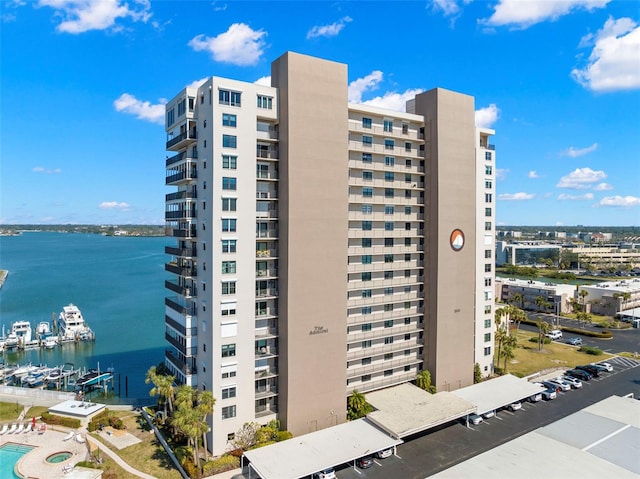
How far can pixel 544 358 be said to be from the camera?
2675 inches

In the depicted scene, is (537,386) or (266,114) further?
(537,386)

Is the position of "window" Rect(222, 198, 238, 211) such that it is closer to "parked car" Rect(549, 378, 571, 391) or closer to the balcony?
the balcony

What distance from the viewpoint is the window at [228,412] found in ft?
123

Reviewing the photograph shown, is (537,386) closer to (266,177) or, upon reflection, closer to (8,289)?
(266,177)

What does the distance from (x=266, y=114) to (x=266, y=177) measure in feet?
19.8

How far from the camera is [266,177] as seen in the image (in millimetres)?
40562

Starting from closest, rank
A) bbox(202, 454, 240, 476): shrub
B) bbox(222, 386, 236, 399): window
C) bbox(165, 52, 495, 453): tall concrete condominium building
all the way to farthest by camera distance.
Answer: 1. bbox(202, 454, 240, 476): shrub
2. bbox(222, 386, 236, 399): window
3. bbox(165, 52, 495, 453): tall concrete condominium building

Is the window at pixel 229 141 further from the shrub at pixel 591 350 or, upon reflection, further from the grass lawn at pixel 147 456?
the shrub at pixel 591 350

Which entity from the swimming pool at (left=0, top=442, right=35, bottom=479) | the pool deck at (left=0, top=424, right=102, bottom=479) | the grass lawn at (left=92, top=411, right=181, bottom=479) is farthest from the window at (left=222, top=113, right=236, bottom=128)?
the swimming pool at (left=0, top=442, right=35, bottom=479)

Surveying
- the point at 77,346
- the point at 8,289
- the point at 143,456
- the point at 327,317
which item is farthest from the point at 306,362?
the point at 8,289

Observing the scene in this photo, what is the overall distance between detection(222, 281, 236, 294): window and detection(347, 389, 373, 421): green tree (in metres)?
18.2

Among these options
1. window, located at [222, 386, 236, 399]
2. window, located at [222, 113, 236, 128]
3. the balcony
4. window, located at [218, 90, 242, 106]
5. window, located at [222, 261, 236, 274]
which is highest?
window, located at [218, 90, 242, 106]

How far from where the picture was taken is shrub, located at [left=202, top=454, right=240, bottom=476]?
113ft

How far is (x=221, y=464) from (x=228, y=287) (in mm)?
15058
